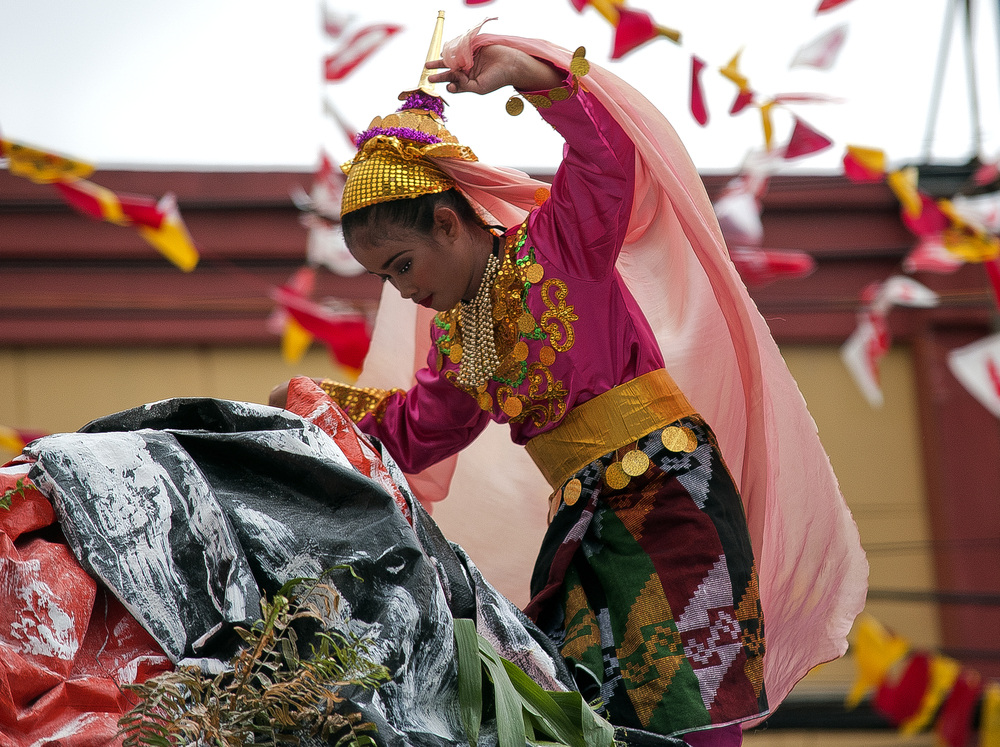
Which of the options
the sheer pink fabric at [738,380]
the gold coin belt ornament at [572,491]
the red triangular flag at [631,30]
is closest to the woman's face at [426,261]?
the sheer pink fabric at [738,380]

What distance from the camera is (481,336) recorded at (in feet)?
6.03

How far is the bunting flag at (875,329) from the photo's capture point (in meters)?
4.12

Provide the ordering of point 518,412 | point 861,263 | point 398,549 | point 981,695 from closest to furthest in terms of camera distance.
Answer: point 398,549, point 518,412, point 981,695, point 861,263

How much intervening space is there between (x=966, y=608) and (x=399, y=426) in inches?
111

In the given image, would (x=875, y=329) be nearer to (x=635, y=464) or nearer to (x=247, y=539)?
(x=635, y=464)

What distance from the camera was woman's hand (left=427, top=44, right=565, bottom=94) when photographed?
1.58 metres

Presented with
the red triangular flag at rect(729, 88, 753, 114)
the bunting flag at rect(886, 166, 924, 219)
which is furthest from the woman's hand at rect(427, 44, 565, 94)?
the bunting flag at rect(886, 166, 924, 219)

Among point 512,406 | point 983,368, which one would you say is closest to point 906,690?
point 983,368

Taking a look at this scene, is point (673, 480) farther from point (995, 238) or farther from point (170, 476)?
point (995, 238)

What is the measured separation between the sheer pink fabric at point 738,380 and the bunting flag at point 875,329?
237 cm

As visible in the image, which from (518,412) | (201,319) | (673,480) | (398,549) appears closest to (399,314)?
(518,412)

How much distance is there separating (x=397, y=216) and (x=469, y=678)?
824 millimetres

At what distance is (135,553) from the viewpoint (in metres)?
1.14

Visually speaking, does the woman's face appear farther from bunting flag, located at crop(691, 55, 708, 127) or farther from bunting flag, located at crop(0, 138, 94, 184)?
bunting flag, located at crop(0, 138, 94, 184)
